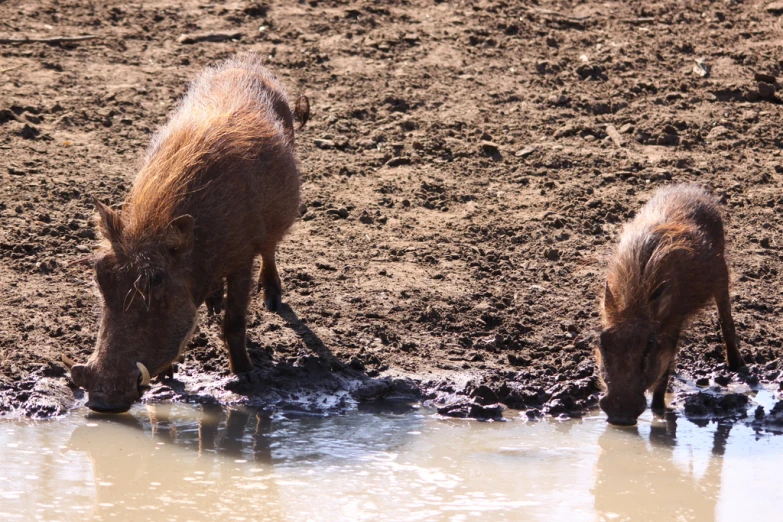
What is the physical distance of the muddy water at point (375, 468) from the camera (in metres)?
4.41

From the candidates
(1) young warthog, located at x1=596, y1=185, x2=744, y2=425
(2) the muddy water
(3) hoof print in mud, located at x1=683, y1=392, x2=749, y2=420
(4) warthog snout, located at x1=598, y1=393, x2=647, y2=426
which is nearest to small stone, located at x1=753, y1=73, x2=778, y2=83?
(1) young warthog, located at x1=596, y1=185, x2=744, y2=425

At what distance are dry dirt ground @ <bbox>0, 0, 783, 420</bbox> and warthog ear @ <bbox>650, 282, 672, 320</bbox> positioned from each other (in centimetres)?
54

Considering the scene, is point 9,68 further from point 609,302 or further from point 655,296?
point 655,296

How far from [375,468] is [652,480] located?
116 cm

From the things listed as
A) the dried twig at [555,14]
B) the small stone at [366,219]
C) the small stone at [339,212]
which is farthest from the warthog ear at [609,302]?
the dried twig at [555,14]

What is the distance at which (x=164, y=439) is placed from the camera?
16.5 ft

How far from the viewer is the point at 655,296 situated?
533cm

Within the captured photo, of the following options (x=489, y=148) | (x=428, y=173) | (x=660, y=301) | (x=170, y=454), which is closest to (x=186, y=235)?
(x=170, y=454)

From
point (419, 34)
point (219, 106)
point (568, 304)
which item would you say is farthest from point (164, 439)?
point (419, 34)

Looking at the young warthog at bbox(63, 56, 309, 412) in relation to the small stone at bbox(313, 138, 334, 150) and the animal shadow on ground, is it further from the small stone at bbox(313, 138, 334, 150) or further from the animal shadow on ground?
the small stone at bbox(313, 138, 334, 150)

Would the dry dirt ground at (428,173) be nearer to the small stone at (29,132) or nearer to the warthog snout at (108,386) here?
the small stone at (29,132)

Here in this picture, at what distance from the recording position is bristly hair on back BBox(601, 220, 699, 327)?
208 inches

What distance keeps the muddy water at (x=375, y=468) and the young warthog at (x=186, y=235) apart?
330 mm

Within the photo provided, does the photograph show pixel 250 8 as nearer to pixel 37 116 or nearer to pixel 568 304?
pixel 37 116
